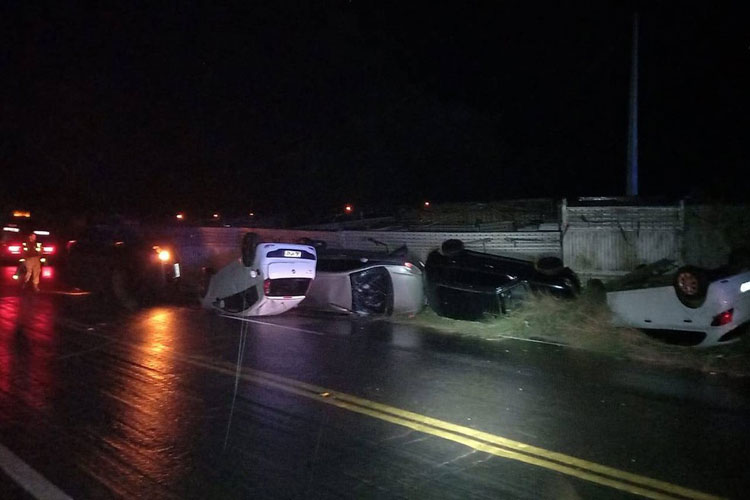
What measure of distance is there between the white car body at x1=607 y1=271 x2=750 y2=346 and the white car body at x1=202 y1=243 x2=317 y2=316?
16.6 feet

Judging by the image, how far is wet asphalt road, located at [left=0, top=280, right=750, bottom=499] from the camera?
5.02 meters

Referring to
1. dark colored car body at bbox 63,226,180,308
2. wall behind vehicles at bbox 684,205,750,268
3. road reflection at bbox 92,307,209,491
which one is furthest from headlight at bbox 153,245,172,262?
wall behind vehicles at bbox 684,205,750,268

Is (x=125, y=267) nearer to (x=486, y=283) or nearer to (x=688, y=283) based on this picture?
(x=486, y=283)

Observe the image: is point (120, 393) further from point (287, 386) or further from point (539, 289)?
point (539, 289)

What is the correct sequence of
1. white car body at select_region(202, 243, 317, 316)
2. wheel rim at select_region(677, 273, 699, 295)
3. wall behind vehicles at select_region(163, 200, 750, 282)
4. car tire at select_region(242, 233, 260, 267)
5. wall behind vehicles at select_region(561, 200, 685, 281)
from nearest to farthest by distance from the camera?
wheel rim at select_region(677, 273, 699, 295), white car body at select_region(202, 243, 317, 316), car tire at select_region(242, 233, 260, 267), wall behind vehicles at select_region(163, 200, 750, 282), wall behind vehicles at select_region(561, 200, 685, 281)

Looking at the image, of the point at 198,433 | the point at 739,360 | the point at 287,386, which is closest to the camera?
the point at 198,433

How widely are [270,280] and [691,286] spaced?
21.2 feet

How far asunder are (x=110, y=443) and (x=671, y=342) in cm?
688

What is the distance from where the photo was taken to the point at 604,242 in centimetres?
1561

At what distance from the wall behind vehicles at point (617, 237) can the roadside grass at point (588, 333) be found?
4.69m

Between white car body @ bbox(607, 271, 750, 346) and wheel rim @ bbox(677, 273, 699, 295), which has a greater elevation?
wheel rim @ bbox(677, 273, 699, 295)

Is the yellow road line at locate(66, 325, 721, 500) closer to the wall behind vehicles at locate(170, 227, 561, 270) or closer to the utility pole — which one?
the wall behind vehicles at locate(170, 227, 561, 270)

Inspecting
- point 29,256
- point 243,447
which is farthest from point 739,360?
point 29,256

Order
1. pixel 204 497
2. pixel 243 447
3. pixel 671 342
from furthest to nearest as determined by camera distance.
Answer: pixel 671 342
pixel 243 447
pixel 204 497
